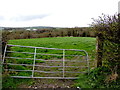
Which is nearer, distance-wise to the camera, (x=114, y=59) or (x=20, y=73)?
(x=114, y=59)

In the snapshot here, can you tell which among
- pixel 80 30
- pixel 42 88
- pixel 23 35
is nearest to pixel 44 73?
pixel 42 88

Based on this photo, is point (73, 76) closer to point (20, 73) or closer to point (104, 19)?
point (20, 73)

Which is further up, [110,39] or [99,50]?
[110,39]

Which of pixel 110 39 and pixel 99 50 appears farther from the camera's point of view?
pixel 99 50

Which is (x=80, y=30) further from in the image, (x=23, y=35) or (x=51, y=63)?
(x=51, y=63)

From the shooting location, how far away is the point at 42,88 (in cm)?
538

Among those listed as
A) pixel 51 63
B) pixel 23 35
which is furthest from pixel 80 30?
pixel 51 63

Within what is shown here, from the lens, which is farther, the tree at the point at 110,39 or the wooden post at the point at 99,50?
the wooden post at the point at 99,50

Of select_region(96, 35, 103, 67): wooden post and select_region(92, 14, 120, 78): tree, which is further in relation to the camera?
select_region(96, 35, 103, 67): wooden post

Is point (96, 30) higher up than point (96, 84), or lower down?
higher up

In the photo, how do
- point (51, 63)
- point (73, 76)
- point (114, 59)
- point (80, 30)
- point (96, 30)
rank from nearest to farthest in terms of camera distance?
point (114, 59)
point (96, 30)
point (73, 76)
point (51, 63)
point (80, 30)

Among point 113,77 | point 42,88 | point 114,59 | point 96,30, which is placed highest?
point 96,30

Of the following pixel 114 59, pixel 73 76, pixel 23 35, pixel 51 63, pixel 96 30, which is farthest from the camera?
pixel 23 35

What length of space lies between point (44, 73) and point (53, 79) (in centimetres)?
60
